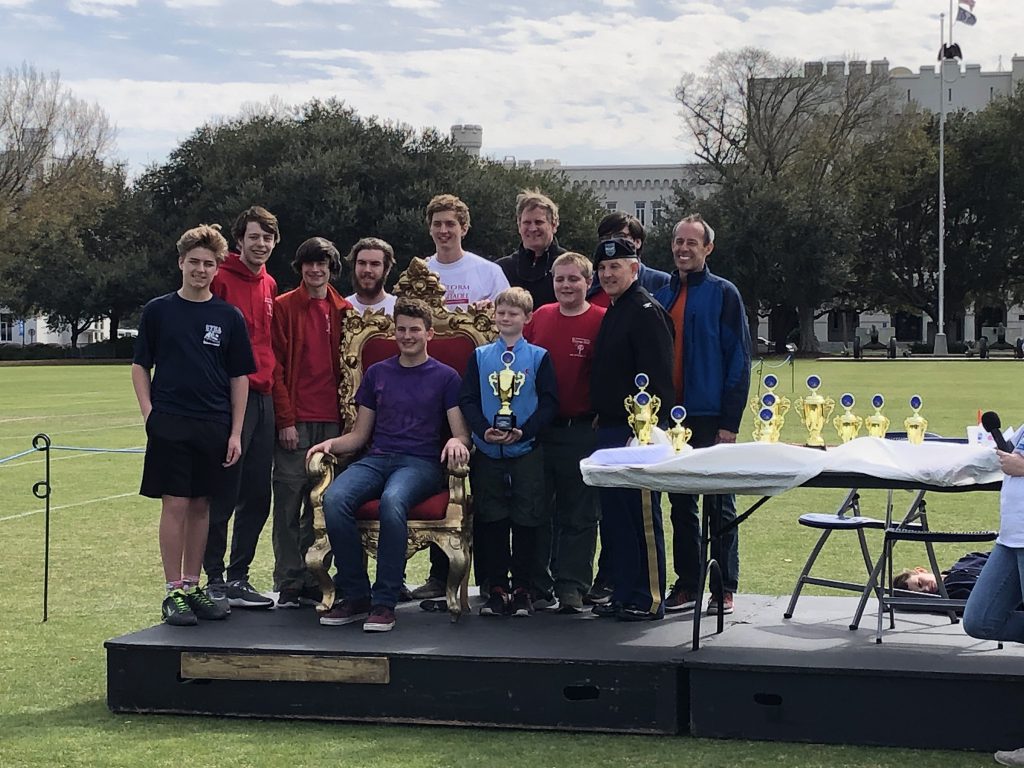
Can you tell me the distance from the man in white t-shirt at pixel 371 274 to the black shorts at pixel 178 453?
1243 millimetres

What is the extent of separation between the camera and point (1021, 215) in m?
58.2

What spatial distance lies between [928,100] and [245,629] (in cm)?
8101

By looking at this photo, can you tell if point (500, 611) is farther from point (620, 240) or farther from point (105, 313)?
point (105, 313)

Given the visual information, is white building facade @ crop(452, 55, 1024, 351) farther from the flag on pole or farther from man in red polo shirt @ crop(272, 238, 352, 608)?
man in red polo shirt @ crop(272, 238, 352, 608)

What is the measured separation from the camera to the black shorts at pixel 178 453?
5.84 metres

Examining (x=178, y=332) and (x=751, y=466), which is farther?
(x=178, y=332)

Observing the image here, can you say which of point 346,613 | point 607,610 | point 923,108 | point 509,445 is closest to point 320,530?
point 346,613

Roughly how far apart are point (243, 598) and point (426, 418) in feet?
4.25

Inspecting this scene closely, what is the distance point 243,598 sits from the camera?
20.8 feet

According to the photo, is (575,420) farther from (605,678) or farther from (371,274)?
(605,678)

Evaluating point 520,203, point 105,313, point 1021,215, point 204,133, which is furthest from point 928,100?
point 520,203

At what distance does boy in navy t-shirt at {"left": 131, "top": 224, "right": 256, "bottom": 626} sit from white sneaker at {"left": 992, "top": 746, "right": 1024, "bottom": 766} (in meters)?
3.41

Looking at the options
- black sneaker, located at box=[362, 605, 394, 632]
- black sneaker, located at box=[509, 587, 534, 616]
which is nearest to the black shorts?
black sneaker, located at box=[362, 605, 394, 632]

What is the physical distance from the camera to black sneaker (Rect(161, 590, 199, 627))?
5.76m
